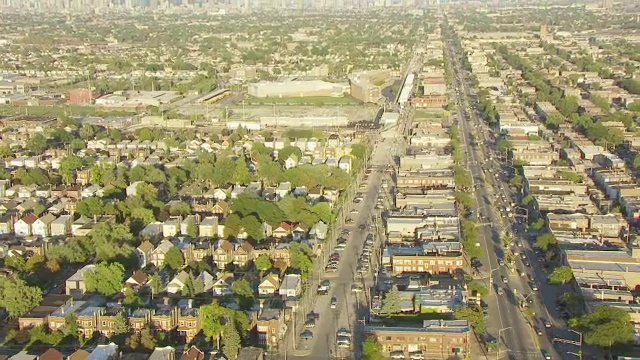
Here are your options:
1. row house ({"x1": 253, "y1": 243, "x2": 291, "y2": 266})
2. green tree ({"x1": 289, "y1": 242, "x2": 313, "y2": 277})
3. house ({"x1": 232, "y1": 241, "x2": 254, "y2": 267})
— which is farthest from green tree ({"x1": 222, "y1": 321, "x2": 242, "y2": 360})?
house ({"x1": 232, "y1": 241, "x2": 254, "y2": 267})

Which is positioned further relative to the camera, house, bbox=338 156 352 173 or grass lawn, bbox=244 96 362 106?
grass lawn, bbox=244 96 362 106

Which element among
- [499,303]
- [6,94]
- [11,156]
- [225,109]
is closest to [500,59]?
[225,109]

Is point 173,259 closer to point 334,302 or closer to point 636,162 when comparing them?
point 334,302

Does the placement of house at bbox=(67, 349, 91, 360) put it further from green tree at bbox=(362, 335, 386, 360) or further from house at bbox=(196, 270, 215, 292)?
green tree at bbox=(362, 335, 386, 360)

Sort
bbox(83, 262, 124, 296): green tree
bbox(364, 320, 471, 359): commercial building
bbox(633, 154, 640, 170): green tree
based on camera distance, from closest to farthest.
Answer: bbox(364, 320, 471, 359): commercial building
bbox(83, 262, 124, 296): green tree
bbox(633, 154, 640, 170): green tree

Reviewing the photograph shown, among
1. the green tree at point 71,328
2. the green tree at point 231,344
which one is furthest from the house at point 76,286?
the green tree at point 231,344

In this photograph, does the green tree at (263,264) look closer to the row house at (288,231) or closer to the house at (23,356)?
the row house at (288,231)

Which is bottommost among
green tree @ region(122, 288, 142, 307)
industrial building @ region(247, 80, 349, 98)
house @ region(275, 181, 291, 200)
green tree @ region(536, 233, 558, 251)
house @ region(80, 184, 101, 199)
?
industrial building @ region(247, 80, 349, 98)
